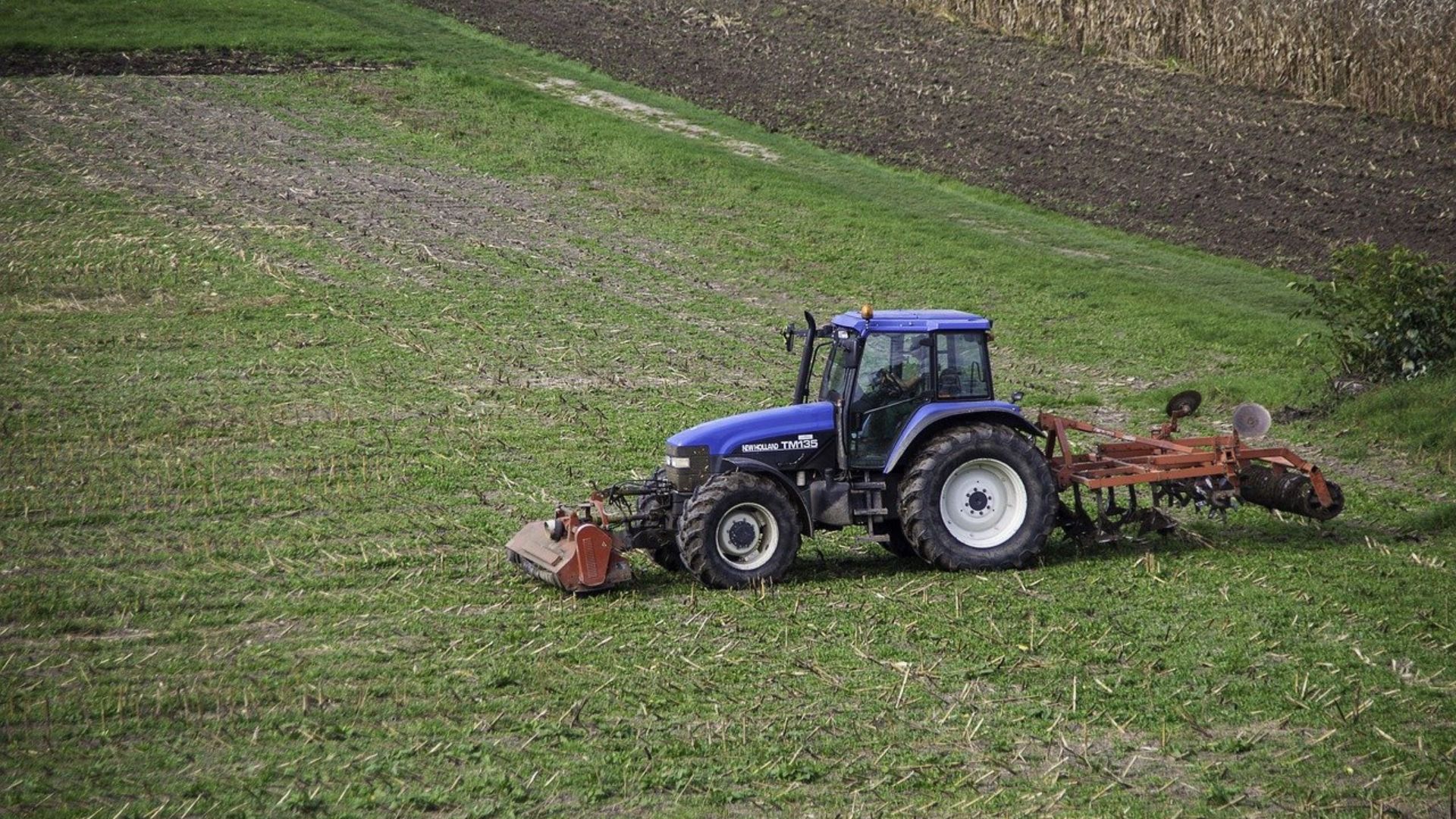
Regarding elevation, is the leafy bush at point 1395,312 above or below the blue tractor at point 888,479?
above

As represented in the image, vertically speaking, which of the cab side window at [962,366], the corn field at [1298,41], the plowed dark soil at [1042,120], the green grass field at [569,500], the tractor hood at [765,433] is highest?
the corn field at [1298,41]

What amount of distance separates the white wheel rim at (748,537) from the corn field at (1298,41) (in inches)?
876

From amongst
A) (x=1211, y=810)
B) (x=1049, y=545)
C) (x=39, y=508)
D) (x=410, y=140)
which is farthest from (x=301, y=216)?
(x=1211, y=810)

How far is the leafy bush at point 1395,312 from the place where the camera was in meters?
17.5

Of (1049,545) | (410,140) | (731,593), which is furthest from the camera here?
(410,140)

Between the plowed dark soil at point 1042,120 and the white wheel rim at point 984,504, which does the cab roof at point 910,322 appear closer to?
the white wheel rim at point 984,504

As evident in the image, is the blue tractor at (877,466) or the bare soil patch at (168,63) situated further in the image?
the bare soil patch at (168,63)

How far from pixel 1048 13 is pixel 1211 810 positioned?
31.3 meters

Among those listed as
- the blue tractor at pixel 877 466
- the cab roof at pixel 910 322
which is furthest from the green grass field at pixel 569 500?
the cab roof at pixel 910 322

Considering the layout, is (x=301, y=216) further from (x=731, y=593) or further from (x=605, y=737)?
(x=605, y=737)

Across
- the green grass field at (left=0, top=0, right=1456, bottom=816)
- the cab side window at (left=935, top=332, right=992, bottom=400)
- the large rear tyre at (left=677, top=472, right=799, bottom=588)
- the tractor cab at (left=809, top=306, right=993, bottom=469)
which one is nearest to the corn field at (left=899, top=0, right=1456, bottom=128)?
the green grass field at (left=0, top=0, right=1456, bottom=816)

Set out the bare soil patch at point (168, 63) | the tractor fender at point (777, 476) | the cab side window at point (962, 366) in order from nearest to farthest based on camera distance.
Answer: the tractor fender at point (777, 476)
the cab side window at point (962, 366)
the bare soil patch at point (168, 63)

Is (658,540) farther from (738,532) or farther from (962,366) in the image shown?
(962,366)

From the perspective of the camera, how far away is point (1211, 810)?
7480 millimetres
